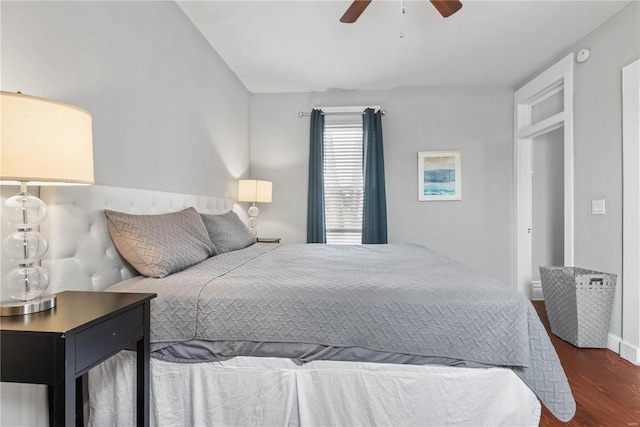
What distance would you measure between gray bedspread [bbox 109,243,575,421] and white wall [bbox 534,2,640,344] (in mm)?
1868

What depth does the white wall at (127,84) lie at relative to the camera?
1314 mm

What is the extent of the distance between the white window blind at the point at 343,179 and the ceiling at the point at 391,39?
Answer: 56 cm

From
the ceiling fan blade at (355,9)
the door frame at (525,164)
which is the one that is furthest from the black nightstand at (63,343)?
the door frame at (525,164)

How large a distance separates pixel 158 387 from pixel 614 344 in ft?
10.5

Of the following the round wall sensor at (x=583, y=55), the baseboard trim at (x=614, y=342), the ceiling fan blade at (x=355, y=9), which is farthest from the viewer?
the round wall sensor at (x=583, y=55)

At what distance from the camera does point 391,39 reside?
305cm

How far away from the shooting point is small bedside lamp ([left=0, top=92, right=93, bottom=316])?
94 centimetres

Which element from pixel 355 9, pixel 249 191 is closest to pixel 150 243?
pixel 355 9

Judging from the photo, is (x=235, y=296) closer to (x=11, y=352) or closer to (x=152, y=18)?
(x=11, y=352)

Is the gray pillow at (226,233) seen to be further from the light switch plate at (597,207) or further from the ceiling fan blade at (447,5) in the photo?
the light switch plate at (597,207)

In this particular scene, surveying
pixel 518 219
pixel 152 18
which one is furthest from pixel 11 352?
Result: pixel 518 219

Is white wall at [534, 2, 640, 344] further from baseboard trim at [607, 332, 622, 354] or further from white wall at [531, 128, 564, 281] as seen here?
white wall at [531, 128, 564, 281]

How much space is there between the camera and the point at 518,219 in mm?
4066

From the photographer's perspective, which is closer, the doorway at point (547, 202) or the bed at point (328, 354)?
the bed at point (328, 354)
